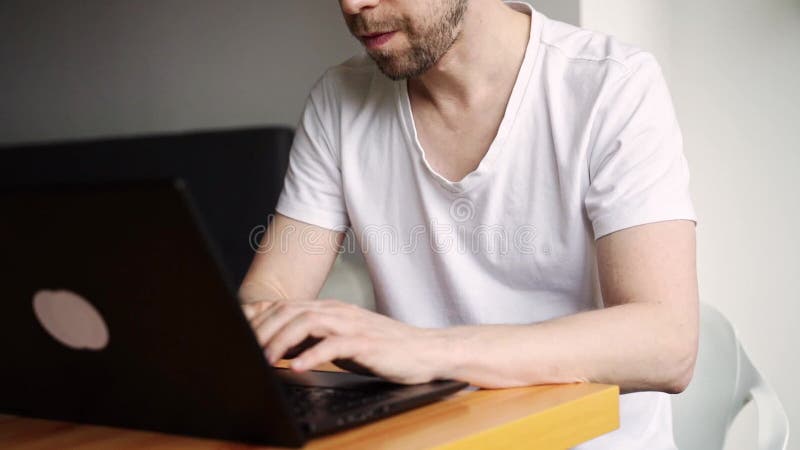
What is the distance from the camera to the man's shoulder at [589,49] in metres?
1.33

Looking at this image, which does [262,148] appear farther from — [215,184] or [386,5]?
[386,5]

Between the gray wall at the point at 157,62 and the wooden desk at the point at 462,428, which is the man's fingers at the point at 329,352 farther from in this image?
the gray wall at the point at 157,62

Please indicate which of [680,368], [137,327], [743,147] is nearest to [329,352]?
[137,327]

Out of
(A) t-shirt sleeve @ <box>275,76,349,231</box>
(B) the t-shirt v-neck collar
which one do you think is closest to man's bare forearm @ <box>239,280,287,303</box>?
(A) t-shirt sleeve @ <box>275,76,349,231</box>

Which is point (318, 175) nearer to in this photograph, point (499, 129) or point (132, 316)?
point (499, 129)

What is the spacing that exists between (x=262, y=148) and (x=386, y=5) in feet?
4.77

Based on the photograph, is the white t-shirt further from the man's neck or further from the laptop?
the laptop

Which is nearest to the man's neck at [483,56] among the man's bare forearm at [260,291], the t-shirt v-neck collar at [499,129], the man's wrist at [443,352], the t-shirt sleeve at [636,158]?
the t-shirt v-neck collar at [499,129]

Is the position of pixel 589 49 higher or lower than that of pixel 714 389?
higher

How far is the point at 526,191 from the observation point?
1.36m

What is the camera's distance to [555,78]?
136 centimetres

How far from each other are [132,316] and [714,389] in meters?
1.15

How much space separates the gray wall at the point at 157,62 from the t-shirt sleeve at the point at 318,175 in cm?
89

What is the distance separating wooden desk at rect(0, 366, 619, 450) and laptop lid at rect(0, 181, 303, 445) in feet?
0.07
